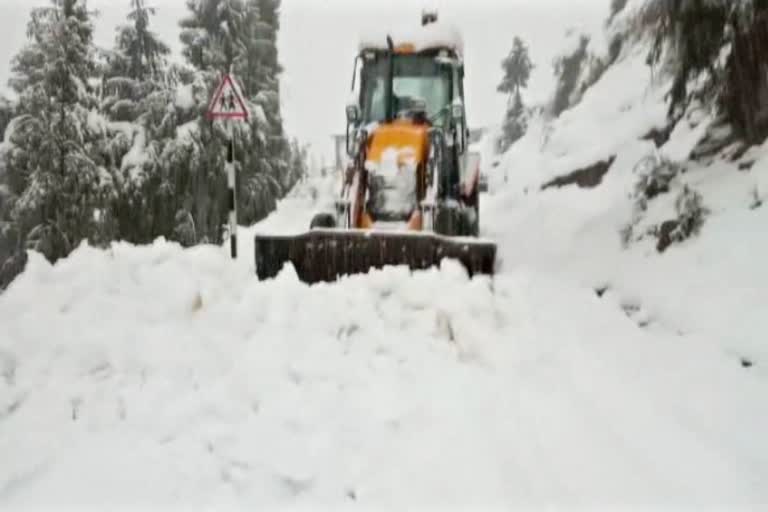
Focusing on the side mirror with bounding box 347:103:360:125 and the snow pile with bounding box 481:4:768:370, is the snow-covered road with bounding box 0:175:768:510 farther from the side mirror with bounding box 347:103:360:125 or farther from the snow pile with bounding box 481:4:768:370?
the side mirror with bounding box 347:103:360:125

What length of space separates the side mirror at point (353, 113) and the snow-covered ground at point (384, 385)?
2.27 m

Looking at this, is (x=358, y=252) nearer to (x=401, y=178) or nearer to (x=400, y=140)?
(x=401, y=178)

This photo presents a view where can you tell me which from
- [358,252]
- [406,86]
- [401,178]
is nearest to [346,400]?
[358,252]

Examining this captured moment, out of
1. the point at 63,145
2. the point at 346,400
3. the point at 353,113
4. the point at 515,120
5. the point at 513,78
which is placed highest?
the point at 513,78

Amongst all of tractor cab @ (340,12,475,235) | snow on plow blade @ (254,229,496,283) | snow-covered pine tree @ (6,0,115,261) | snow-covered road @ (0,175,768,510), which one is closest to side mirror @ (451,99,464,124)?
tractor cab @ (340,12,475,235)

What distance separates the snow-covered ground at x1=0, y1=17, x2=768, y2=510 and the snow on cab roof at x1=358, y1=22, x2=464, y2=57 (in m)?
3.19

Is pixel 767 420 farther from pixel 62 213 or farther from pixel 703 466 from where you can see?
pixel 62 213

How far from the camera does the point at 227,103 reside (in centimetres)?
796

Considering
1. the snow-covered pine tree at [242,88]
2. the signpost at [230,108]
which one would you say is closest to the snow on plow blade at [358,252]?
the signpost at [230,108]

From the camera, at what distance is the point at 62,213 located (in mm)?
15844

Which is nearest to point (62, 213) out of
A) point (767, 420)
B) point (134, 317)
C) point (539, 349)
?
point (134, 317)

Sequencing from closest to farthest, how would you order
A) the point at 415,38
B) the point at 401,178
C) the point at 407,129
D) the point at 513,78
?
the point at 401,178
the point at 407,129
the point at 415,38
the point at 513,78

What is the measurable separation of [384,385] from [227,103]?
16.7 ft

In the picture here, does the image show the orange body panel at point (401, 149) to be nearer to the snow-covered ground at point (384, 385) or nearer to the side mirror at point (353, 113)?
the side mirror at point (353, 113)
